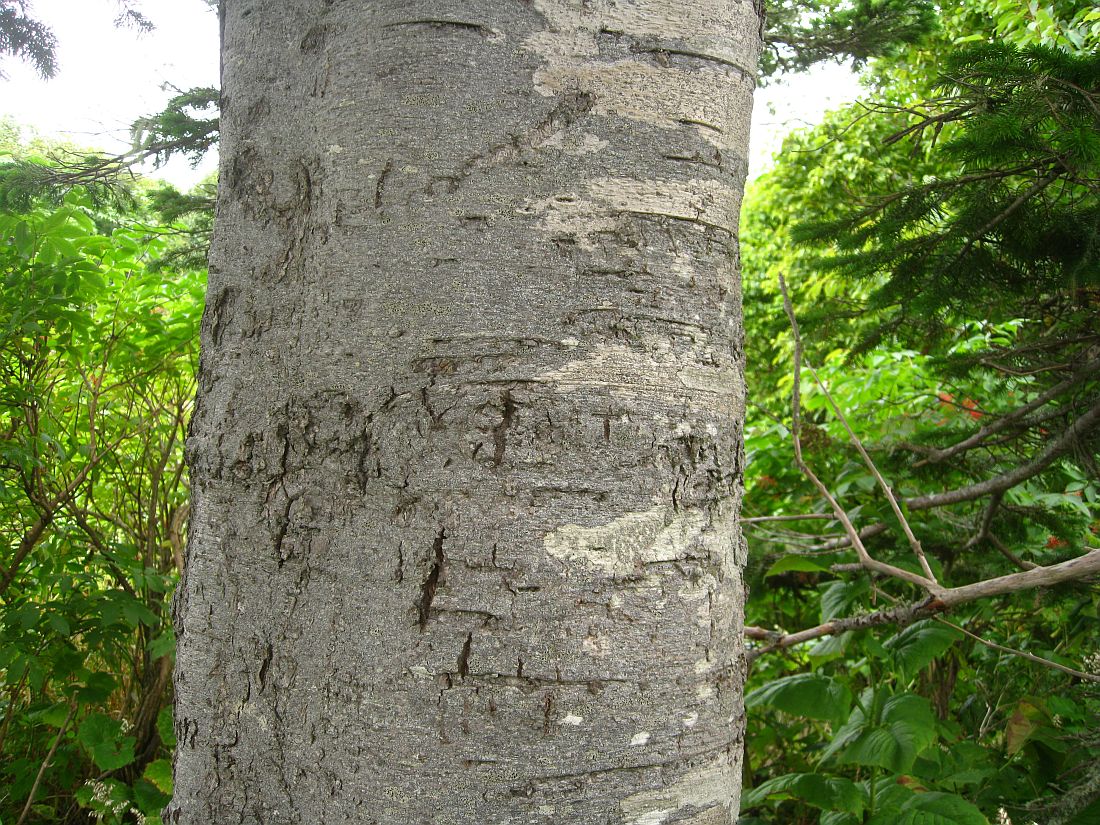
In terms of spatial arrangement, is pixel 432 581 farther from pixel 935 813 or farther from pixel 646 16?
pixel 935 813

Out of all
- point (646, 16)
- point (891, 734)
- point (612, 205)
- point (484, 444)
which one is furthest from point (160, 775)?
point (646, 16)

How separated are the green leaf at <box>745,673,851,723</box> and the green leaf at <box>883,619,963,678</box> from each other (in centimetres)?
19

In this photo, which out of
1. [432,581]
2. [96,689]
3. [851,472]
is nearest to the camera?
[432,581]

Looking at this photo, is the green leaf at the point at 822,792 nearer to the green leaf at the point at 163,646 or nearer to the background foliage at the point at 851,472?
the background foliage at the point at 851,472

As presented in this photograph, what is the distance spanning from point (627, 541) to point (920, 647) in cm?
158

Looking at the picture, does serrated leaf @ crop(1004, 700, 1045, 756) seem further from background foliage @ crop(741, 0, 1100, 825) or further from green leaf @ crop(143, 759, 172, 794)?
green leaf @ crop(143, 759, 172, 794)

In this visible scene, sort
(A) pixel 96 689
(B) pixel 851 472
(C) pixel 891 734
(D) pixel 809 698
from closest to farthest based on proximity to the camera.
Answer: (C) pixel 891 734, (D) pixel 809 698, (A) pixel 96 689, (B) pixel 851 472

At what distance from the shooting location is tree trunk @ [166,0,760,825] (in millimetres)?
775

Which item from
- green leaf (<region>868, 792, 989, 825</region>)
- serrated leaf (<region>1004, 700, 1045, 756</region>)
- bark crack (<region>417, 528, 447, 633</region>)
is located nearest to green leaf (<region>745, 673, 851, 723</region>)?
green leaf (<region>868, 792, 989, 825</region>)

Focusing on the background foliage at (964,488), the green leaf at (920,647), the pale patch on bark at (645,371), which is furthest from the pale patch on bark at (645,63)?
the green leaf at (920,647)

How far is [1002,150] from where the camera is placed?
196 cm

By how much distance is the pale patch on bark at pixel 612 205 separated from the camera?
0.82 m

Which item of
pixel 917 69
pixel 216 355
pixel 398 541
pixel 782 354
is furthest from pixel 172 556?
pixel 917 69

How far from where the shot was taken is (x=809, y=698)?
7.00 ft
